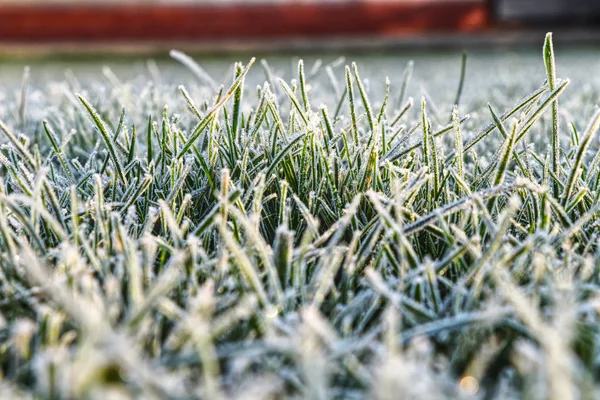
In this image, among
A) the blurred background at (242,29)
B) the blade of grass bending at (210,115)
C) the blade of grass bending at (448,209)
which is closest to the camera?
the blade of grass bending at (448,209)

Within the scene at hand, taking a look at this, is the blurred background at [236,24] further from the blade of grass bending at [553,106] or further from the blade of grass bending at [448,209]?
the blade of grass bending at [448,209]

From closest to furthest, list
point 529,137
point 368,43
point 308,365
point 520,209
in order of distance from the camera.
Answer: point 308,365 < point 520,209 < point 529,137 < point 368,43

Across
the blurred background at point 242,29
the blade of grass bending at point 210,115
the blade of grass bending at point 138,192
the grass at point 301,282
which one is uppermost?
the blurred background at point 242,29

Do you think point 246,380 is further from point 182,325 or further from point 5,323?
point 5,323

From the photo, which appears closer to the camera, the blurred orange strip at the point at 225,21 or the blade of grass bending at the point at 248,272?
the blade of grass bending at the point at 248,272

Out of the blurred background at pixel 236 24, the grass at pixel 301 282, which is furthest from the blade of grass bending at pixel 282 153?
the blurred background at pixel 236 24

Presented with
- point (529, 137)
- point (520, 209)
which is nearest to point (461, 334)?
point (520, 209)
